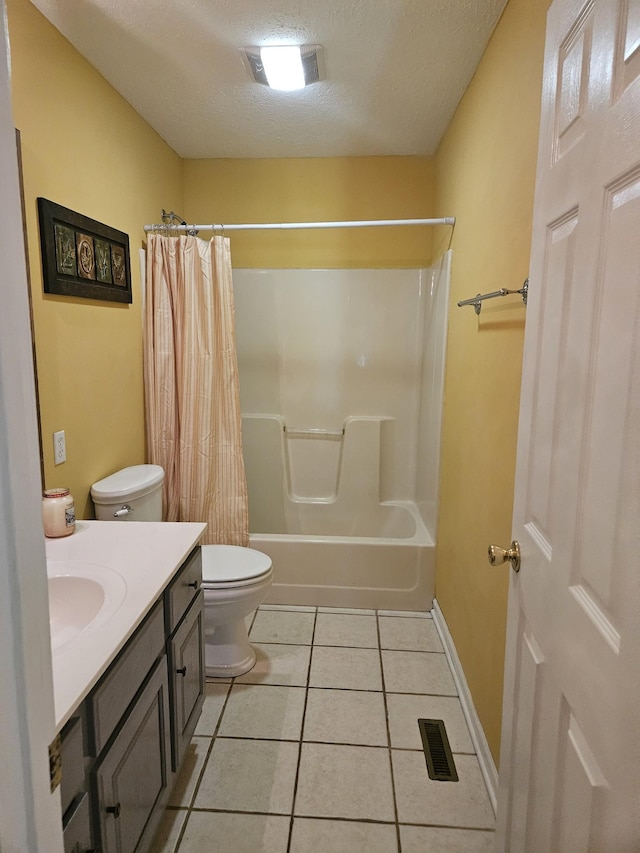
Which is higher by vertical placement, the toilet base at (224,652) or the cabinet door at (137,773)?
the cabinet door at (137,773)

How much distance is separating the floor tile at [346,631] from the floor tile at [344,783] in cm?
63

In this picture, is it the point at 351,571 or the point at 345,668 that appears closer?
the point at 345,668

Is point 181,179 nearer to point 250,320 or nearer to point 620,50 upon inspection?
point 250,320

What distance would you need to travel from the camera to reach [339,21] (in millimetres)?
1705

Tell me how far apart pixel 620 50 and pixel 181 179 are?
2801 mm

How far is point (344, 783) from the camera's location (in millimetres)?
1648

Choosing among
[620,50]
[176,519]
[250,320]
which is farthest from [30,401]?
[250,320]

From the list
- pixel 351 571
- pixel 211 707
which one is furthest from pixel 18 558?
pixel 351 571

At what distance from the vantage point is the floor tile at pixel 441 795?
1529 millimetres

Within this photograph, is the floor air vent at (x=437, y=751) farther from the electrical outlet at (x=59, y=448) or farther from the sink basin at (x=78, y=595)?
the electrical outlet at (x=59, y=448)

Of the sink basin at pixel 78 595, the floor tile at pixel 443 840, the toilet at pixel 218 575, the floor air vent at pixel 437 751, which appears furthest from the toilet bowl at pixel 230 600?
the floor tile at pixel 443 840

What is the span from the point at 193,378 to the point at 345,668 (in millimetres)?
1528

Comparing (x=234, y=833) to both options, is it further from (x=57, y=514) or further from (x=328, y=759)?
(x=57, y=514)

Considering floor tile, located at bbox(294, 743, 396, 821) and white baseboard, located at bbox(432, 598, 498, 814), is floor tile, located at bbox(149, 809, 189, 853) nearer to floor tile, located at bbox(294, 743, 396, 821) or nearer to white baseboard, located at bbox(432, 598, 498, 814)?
floor tile, located at bbox(294, 743, 396, 821)
